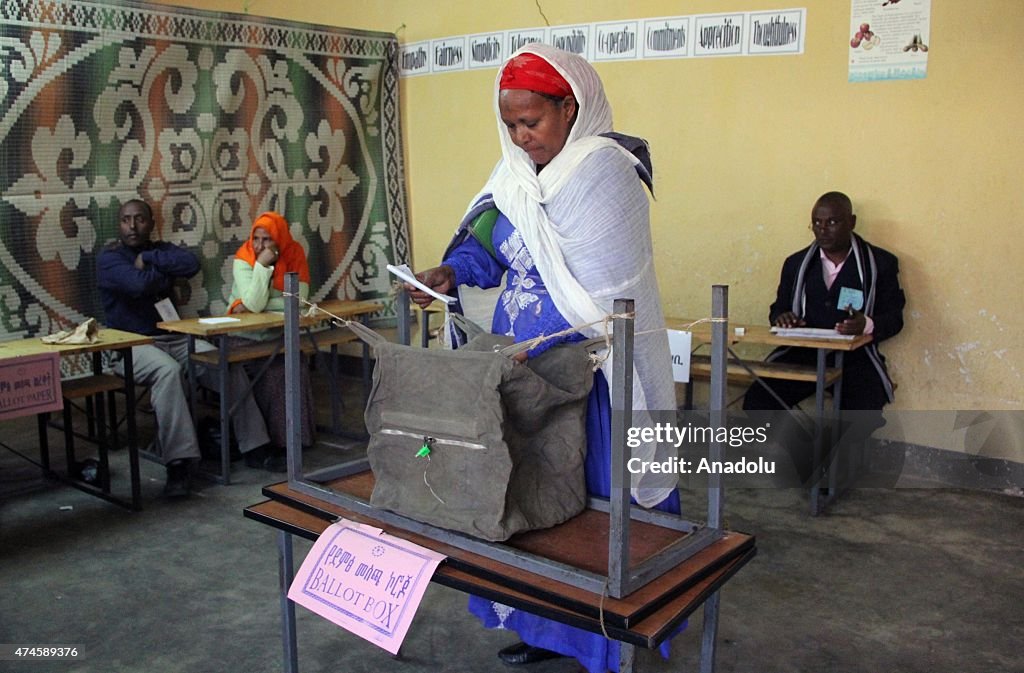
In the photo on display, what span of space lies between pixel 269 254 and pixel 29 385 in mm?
1504

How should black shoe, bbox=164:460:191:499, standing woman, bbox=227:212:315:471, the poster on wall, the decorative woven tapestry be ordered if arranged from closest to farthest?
black shoe, bbox=164:460:191:499 → the poster on wall → the decorative woven tapestry → standing woman, bbox=227:212:315:471

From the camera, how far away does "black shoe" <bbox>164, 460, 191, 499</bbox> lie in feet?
13.1

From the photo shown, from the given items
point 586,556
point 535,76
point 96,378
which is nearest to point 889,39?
point 535,76

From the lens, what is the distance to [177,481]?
402 centimetres

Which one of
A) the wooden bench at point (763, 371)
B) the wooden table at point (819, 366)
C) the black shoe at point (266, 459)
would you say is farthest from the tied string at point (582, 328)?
the black shoe at point (266, 459)

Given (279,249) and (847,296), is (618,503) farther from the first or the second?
(279,249)

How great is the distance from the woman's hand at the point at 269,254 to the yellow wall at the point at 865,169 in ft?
6.19

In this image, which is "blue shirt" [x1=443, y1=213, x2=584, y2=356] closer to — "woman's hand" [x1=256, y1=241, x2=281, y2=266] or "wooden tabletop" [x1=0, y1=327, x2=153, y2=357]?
"wooden tabletop" [x1=0, y1=327, x2=153, y2=357]

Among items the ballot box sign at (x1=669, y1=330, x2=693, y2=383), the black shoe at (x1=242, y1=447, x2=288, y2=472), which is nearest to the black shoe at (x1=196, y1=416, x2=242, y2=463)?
the black shoe at (x1=242, y1=447, x2=288, y2=472)

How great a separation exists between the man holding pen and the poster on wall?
609 mm

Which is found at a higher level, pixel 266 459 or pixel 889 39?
pixel 889 39

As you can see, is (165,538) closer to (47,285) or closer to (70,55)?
(47,285)

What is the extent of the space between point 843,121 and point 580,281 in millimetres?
2871

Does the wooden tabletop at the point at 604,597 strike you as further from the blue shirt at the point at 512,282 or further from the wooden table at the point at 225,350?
the wooden table at the point at 225,350
